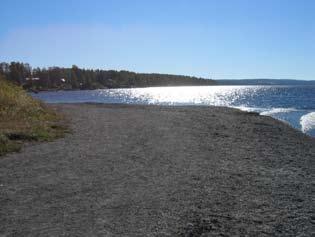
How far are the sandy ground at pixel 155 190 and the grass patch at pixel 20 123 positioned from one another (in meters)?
0.80

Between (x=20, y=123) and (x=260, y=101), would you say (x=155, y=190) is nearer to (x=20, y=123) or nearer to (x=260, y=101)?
(x=20, y=123)

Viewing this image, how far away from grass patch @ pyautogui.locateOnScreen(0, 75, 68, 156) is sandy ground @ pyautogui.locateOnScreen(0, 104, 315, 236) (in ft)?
2.64

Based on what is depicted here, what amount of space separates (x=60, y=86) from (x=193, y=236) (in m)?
180

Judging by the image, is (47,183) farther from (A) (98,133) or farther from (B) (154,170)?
(A) (98,133)

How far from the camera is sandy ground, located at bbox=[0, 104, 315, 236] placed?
22.1ft

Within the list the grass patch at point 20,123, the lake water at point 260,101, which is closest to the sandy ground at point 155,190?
the grass patch at point 20,123

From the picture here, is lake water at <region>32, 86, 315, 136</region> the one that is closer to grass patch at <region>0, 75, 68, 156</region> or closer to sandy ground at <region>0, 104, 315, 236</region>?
grass patch at <region>0, 75, 68, 156</region>

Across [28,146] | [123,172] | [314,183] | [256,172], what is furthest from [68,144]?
[314,183]

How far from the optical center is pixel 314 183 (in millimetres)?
10102

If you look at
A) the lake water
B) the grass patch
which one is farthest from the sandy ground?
the lake water

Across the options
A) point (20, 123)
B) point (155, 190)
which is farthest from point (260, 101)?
point (155, 190)

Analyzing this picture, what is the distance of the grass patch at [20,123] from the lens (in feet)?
48.3

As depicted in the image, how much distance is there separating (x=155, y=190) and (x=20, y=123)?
10.7m

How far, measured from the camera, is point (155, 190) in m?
8.82
